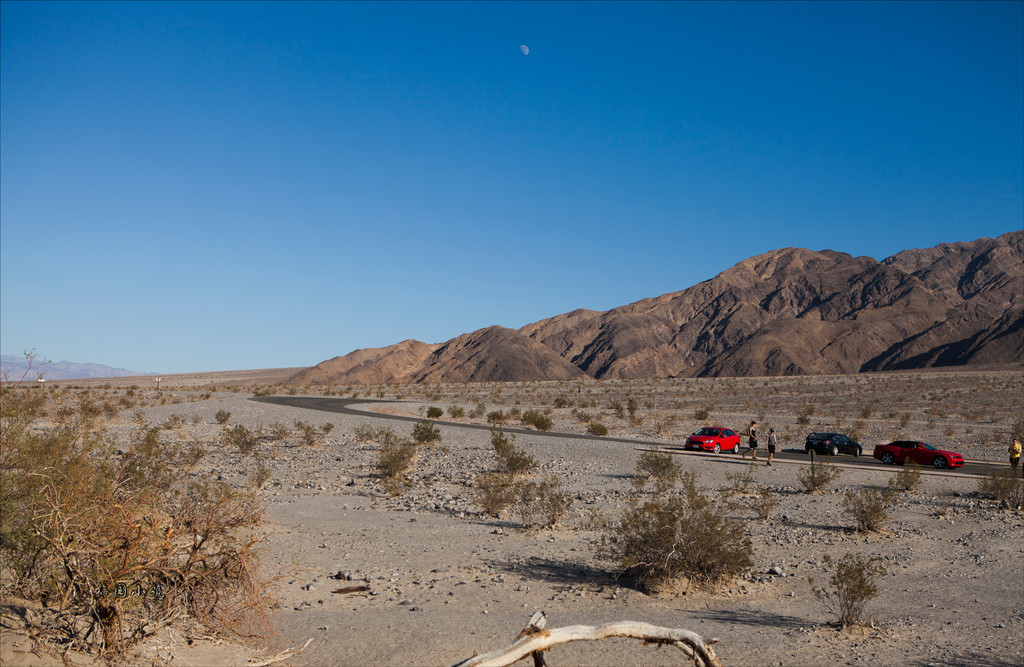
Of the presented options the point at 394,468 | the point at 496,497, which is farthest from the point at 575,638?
the point at 394,468

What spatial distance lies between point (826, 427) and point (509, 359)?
10734cm

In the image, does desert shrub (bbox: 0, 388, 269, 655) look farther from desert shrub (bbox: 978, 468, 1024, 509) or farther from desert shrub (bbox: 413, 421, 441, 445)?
desert shrub (bbox: 413, 421, 441, 445)

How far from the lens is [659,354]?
158m

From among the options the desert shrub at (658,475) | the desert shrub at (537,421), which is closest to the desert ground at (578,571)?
the desert shrub at (658,475)

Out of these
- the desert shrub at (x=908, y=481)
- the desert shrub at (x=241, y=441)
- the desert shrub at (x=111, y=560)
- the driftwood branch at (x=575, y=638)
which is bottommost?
the desert shrub at (x=908, y=481)

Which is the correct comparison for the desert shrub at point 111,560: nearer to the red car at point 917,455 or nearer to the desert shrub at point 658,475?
the desert shrub at point 658,475

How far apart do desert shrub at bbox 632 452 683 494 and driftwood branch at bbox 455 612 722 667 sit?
17.8 meters

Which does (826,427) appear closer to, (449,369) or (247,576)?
(247,576)

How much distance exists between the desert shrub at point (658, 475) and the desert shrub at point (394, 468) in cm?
780

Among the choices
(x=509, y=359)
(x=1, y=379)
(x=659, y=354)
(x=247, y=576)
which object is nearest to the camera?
(x=247, y=576)

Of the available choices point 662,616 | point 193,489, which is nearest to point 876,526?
point 662,616

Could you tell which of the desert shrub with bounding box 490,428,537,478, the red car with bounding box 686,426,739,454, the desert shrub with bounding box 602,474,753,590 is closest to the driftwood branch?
the desert shrub with bounding box 602,474,753,590

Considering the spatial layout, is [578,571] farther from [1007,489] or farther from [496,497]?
[1007,489]

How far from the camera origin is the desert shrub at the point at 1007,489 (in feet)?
58.1
